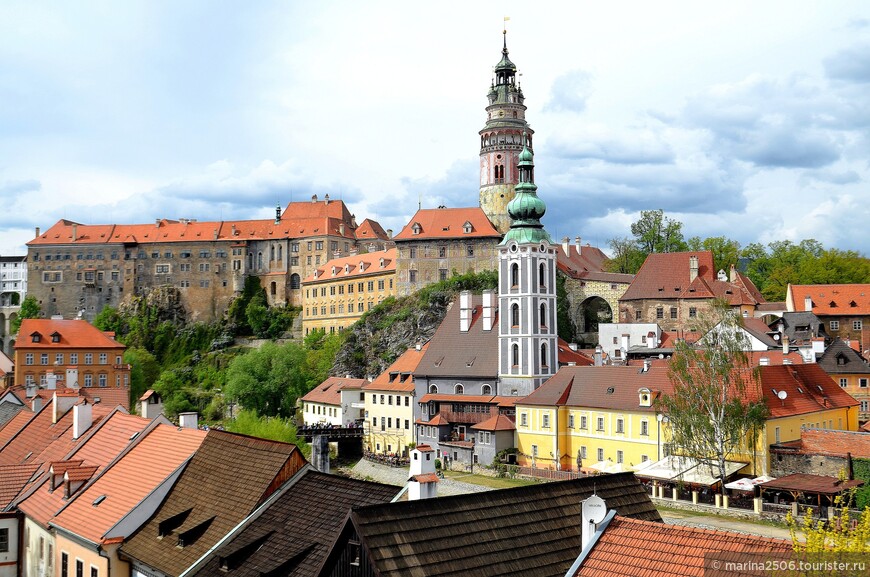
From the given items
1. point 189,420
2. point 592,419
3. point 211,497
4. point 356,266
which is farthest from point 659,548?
point 356,266

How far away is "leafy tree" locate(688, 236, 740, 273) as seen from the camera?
83.3 metres

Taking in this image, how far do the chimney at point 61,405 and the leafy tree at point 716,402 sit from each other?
24012 millimetres

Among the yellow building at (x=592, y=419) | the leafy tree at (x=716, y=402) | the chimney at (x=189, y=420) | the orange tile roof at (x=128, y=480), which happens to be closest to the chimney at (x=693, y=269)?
the yellow building at (x=592, y=419)

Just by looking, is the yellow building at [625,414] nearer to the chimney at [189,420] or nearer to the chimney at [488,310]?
the chimney at [488,310]

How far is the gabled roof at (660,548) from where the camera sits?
11.8m

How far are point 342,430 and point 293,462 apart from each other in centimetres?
4259

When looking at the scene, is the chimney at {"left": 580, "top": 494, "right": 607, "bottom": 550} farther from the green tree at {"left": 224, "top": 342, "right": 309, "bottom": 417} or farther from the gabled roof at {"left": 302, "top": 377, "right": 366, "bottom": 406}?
the green tree at {"left": 224, "top": 342, "right": 309, "bottom": 417}

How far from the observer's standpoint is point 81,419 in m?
26.8

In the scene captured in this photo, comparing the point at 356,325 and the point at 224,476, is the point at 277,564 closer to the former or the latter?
the point at 224,476

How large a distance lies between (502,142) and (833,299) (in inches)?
1287

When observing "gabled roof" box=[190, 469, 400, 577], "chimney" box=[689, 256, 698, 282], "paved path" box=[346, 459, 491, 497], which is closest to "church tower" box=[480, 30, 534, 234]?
"chimney" box=[689, 256, 698, 282]

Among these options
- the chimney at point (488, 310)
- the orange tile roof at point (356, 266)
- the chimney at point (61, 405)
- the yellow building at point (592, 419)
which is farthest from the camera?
the orange tile roof at point (356, 266)

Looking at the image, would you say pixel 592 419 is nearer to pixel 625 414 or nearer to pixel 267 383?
pixel 625 414

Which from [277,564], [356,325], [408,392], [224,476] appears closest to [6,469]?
[224,476]
